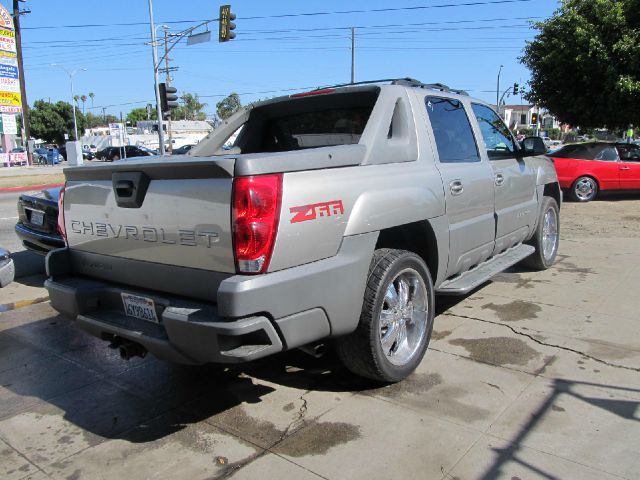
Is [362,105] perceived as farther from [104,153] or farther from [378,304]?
[104,153]

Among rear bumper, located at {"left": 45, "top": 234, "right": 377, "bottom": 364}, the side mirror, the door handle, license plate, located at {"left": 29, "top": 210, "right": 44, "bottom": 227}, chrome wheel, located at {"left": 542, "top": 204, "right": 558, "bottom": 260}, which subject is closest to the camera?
rear bumper, located at {"left": 45, "top": 234, "right": 377, "bottom": 364}

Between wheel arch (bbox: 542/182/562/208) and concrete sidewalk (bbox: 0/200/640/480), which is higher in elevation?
wheel arch (bbox: 542/182/562/208)

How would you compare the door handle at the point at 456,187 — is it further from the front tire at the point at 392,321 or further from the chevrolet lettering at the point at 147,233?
the chevrolet lettering at the point at 147,233

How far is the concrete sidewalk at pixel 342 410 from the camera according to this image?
288cm

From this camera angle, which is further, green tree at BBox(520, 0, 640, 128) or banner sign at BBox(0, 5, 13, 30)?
banner sign at BBox(0, 5, 13, 30)

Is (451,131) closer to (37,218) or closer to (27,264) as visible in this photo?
(37,218)

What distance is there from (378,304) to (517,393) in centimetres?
111

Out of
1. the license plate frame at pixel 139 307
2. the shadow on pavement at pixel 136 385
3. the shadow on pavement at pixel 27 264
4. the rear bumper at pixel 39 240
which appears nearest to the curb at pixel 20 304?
the rear bumper at pixel 39 240

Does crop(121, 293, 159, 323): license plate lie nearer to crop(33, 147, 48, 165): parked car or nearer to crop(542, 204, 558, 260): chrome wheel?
crop(542, 204, 558, 260): chrome wheel

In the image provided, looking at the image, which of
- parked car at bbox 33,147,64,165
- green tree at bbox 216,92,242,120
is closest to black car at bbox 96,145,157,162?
parked car at bbox 33,147,64,165

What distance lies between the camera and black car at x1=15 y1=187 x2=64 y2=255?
6.28 meters

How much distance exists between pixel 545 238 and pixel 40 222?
610 centimetres

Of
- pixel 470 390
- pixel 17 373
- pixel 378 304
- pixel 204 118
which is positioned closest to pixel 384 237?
pixel 378 304

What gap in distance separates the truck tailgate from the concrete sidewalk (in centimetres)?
102
